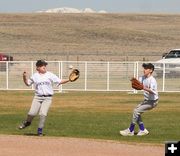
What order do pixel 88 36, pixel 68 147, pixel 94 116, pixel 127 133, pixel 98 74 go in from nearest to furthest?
pixel 68 147
pixel 127 133
pixel 94 116
pixel 98 74
pixel 88 36

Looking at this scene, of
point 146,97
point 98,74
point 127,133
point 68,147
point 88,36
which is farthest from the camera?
point 88,36

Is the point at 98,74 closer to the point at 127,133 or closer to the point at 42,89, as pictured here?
the point at 127,133

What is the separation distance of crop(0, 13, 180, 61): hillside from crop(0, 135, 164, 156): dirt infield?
5372 centimetres

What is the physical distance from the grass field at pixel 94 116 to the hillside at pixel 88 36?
3593cm

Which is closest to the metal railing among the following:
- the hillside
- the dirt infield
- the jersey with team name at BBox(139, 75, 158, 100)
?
the jersey with team name at BBox(139, 75, 158, 100)

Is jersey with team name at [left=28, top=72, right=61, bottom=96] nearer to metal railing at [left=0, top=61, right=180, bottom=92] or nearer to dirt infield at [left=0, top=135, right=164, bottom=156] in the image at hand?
dirt infield at [left=0, top=135, right=164, bottom=156]

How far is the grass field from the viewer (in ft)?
68.4

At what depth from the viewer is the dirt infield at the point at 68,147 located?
53.4 ft

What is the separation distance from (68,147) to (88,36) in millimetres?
78039

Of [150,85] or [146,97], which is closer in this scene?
[150,85]

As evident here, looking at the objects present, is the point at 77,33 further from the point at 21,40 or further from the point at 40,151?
the point at 40,151

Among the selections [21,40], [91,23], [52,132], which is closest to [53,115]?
[52,132]

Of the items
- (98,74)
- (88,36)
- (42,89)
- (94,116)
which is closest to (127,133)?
(42,89)

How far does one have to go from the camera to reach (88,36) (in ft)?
312
